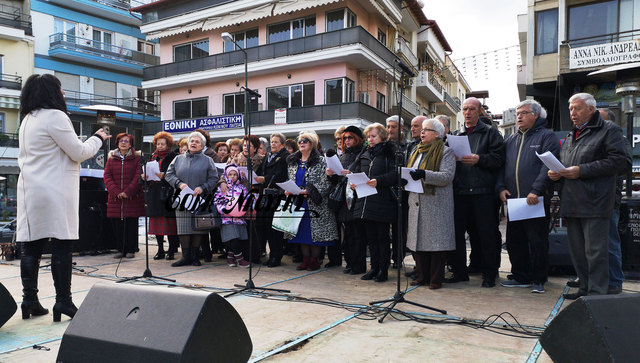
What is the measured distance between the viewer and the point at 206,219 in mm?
6211

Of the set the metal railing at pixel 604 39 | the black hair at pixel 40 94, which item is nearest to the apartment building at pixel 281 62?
the metal railing at pixel 604 39

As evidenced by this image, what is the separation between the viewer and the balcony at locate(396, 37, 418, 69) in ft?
80.0

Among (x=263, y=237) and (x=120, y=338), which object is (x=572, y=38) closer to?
(x=263, y=237)

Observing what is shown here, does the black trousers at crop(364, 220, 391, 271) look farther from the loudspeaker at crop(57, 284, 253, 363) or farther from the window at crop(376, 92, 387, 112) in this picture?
the window at crop(376, 92, 387, 112)

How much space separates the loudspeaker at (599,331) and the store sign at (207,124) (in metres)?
21.0

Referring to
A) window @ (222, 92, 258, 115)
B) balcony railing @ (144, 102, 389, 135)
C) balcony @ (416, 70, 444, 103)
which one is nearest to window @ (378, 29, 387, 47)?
balcony railing @ (144, 102, 389, 135)

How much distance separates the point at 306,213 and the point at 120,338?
3770mm

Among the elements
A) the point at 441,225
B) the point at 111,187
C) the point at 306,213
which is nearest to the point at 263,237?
the point at 306,213

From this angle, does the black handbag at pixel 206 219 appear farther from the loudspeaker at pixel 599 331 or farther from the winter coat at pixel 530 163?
the loudspeaker at pixel 599 331

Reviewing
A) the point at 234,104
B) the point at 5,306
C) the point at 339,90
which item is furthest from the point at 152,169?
the point at 234,104

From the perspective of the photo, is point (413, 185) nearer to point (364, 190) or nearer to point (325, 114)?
point (364, 190)

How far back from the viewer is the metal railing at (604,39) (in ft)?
53.0

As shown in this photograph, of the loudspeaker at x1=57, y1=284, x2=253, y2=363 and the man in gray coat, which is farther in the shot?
the man in gray coat

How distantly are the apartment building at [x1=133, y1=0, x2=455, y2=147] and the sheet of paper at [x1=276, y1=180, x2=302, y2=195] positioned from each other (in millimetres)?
13650
